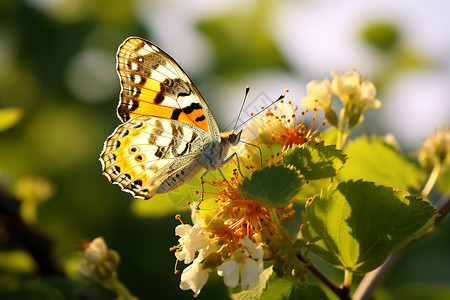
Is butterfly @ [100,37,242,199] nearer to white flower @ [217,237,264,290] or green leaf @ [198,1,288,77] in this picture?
white flower @ [217,237,264,290]

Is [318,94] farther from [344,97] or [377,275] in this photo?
[377,275]

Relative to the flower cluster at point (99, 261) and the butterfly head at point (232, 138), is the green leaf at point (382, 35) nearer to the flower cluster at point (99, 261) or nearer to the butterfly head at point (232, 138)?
the butterfly head at point (232, 138)

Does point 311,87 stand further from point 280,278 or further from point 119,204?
point 119,204

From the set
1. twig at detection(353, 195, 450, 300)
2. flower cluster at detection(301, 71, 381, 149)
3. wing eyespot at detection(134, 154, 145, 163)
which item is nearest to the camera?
twig at detection(353, 195, 450, 300)

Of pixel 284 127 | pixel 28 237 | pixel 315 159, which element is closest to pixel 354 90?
pixel 284 127

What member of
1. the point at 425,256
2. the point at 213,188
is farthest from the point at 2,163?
the point at 425,256

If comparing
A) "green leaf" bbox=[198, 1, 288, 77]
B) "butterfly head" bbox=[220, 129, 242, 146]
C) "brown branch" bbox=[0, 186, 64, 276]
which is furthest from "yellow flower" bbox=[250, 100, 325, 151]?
"green leaf" bbox=[198, 1, 288, 77]
